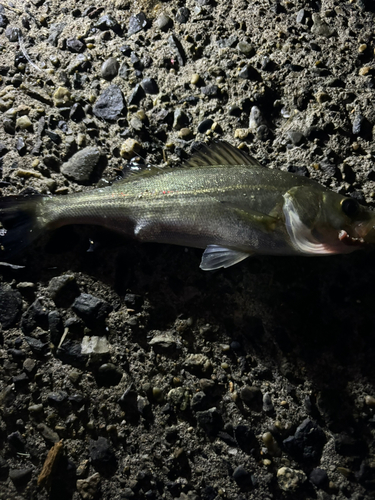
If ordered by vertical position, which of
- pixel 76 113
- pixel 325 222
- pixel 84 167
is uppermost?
pixel 76 113

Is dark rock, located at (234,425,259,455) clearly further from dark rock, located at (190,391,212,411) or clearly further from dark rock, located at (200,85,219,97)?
dark rock, located at (200,85,219,97)

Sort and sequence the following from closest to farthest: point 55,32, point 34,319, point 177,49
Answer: point 34,319
point 177,49
point 55,32

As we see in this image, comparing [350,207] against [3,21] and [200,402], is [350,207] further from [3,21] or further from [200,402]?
[3,21]

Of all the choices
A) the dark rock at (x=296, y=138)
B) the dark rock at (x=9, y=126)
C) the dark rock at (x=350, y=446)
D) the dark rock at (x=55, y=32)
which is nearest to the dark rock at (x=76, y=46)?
the dark rock at (x=55, y=32)

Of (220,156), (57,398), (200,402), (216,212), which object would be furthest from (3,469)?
(220,156)

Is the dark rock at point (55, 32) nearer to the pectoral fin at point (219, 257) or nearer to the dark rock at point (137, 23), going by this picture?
the dark rock at point (137, 23)

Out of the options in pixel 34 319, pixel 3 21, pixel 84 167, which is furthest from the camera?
pixel 3 21

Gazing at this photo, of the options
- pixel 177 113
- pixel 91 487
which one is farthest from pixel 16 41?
pixel 91 487
